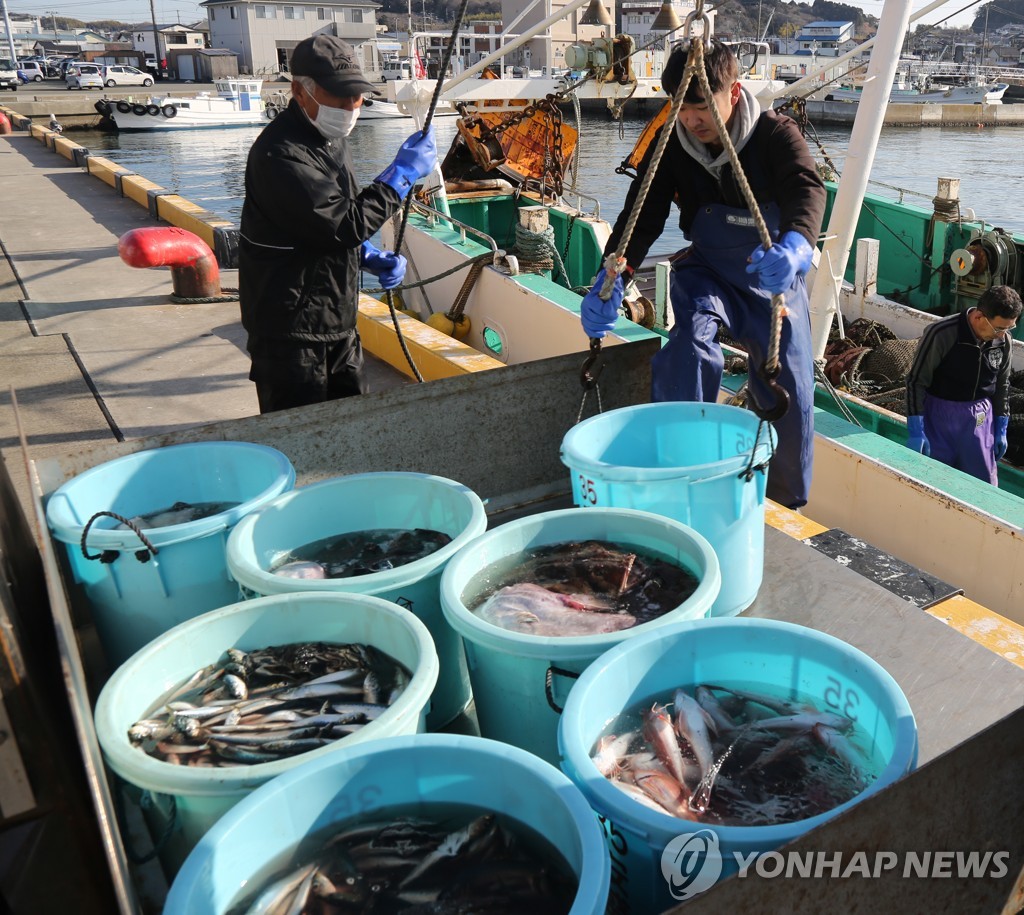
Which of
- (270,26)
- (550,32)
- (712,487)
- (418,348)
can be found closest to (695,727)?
(712,487)

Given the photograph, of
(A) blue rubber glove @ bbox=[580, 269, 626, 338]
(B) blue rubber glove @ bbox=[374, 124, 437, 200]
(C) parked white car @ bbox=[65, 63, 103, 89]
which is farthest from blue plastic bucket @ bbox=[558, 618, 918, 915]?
(C) parked white car @ bbox=[65, 63, 103, 89]

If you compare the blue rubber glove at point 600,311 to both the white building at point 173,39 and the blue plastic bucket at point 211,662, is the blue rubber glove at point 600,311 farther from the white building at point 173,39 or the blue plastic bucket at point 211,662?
the white building at point 173,39

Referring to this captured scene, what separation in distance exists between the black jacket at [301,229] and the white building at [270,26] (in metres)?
75.3

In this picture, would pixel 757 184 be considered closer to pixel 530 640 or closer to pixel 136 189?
pixel 530 640

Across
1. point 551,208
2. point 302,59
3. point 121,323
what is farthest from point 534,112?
point 302,59

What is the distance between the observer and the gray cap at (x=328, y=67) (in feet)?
11.9

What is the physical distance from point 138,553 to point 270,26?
82.3m

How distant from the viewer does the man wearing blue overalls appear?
12.1 ft

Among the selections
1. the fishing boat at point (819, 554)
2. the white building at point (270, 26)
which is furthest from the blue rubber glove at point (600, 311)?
the white building at point (270, 26)

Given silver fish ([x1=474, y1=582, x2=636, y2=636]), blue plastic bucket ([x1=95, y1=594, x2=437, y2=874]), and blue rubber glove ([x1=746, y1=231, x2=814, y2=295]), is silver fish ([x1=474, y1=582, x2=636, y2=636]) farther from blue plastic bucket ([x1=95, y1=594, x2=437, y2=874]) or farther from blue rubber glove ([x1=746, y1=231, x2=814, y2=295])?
blue rubber glove ([x1=746, y1=231, x2=814, y2=295])

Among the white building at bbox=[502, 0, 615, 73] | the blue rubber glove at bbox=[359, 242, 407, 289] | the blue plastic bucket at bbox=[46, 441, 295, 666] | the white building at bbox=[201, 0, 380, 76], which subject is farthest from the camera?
the white building at bbox=[201, 0, 380, 76]

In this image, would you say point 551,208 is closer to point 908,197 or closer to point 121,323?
point 121,323

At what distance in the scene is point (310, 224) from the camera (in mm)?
3625

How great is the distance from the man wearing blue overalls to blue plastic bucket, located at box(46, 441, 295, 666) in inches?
70.0
